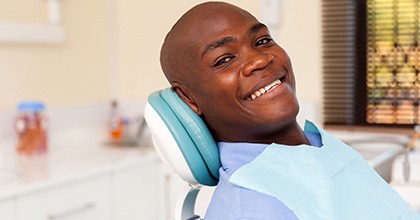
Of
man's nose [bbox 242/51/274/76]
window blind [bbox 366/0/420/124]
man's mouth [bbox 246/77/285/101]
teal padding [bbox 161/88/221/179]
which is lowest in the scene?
window blind [bbox 366/0/420/124]

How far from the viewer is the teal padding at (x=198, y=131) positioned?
3.78 feet

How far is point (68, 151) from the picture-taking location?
8.82 feet

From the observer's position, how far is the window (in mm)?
2619

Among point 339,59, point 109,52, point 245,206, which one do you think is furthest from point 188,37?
point 109,52

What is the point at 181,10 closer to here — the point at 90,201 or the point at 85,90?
the point at 85,90

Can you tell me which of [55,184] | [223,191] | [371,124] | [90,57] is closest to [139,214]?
[55,184]

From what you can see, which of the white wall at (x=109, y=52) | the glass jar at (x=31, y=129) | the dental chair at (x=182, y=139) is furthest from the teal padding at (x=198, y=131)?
the white wall at (x=109, y=52)

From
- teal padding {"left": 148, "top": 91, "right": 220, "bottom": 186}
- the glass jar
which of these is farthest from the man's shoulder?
the glass jar

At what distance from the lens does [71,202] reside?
2.21 meters

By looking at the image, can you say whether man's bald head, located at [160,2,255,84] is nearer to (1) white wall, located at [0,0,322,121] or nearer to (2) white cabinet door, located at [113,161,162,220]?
(2) white cabinet door, located at [113,161,162,220]

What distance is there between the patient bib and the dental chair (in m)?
0.12

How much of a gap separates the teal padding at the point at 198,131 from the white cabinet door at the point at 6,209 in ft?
3.30

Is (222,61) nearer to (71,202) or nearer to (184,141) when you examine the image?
(184,141)

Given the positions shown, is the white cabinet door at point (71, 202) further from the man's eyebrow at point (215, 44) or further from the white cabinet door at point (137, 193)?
the man's eyebrow at point (215, 44)
